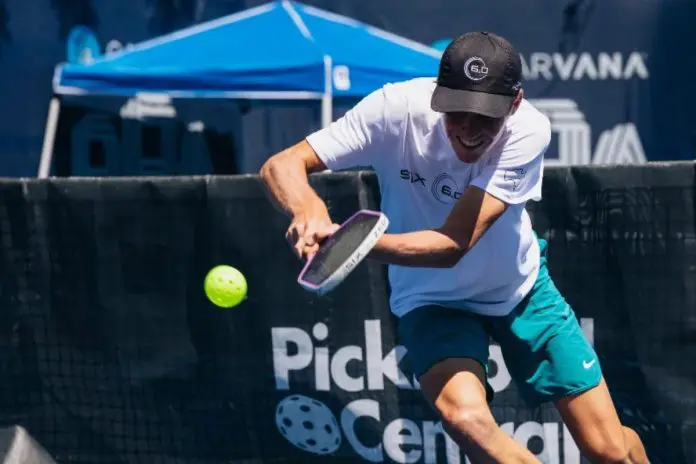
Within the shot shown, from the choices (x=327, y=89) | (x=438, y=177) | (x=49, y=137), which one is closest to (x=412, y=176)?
(x=438, y=177)

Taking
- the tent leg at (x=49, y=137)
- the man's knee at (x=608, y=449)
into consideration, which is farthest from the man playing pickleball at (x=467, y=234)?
the tent leg at (x=49, y=137)

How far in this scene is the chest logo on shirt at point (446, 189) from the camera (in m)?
4.01

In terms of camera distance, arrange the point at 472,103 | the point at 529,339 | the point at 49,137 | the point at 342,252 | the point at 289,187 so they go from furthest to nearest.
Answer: the point at 49,137
the point at 529,339
the point at 289,187
the point at 472,103
the point at 342,252

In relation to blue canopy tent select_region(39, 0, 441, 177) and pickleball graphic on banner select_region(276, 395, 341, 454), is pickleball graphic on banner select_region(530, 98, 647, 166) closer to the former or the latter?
blue canopy tent select_region(39, 0, 441, 177)

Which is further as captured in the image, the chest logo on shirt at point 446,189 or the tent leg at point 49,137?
the tent leg at point 49,137

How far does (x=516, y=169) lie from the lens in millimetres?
3832

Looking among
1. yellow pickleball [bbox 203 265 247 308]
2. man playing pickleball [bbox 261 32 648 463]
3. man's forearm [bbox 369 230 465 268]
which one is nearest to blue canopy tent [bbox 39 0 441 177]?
yellow pickleball [bbox 203 265 247 308]

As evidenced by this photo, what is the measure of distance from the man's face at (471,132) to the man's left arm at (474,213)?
70mm

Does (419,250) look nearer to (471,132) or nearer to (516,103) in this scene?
(471,132)

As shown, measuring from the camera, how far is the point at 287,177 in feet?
12.5

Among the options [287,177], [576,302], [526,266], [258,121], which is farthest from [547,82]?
[287,177]

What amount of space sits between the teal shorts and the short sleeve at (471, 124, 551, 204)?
1.83 ft

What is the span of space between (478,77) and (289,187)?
65cm

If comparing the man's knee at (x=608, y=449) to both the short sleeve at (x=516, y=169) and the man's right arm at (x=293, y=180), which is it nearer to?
the short sleeve at (x=516, y=169)
